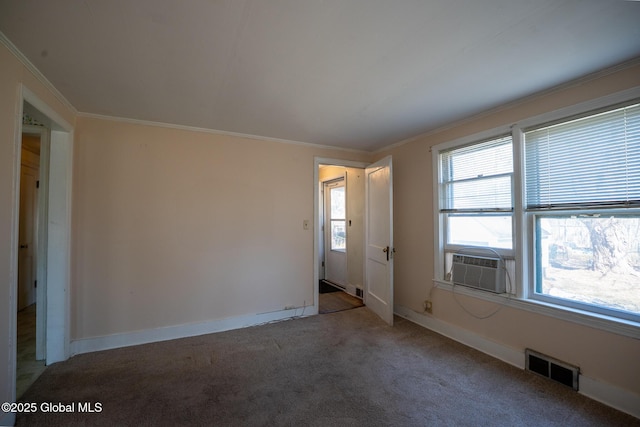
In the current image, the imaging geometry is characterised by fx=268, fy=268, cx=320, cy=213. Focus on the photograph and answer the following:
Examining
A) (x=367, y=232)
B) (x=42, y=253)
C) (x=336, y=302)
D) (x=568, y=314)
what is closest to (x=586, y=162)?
(x=568, y=314)

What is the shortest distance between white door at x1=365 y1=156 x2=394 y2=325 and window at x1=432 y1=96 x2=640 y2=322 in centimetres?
83

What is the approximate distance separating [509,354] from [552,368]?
33 cm

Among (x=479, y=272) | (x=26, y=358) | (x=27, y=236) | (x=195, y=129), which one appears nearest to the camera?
(x=26, y=358)

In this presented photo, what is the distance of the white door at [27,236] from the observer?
376 cm

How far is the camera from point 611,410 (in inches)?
73.7

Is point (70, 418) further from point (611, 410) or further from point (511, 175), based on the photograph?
point (511, 175)

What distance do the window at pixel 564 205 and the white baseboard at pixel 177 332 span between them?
2.43 metres

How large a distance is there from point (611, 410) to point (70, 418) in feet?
12.2

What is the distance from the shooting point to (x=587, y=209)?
2068 millimetres

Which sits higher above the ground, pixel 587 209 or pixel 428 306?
pixel 587 209

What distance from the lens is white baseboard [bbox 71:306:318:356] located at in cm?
270

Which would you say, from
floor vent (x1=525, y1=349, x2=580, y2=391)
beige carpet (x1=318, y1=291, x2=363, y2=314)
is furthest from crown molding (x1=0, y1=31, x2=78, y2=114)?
floor vent (x1=525, y1=349, x2=580, y2=391)

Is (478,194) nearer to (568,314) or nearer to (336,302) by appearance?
(568,314)

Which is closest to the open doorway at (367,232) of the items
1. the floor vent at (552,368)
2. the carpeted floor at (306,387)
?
the carpeted floor at (306,387)
